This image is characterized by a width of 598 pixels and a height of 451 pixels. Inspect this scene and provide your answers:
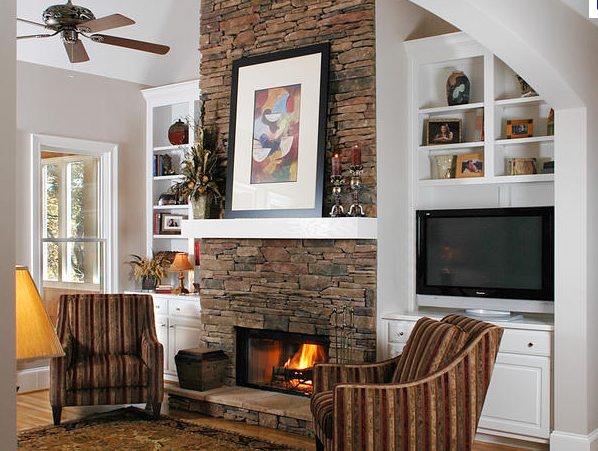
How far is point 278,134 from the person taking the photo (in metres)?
4.99

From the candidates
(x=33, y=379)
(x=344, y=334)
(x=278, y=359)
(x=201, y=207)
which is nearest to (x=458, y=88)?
(x=344, y=334)

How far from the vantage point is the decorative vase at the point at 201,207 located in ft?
17.6

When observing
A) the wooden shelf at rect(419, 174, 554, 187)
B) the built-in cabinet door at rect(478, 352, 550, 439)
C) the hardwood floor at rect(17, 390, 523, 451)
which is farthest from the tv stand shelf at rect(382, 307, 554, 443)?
the wooden shelf at rect(419, 174, 554, 187)

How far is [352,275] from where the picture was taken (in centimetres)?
466

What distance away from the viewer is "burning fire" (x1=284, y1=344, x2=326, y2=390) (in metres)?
5.01

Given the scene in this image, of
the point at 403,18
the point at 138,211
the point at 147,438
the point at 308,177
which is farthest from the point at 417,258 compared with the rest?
the point at 138,211

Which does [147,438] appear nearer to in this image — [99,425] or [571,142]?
[99,425]

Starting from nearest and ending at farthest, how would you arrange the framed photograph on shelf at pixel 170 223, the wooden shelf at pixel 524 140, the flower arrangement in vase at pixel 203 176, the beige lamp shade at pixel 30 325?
the beige lamp shade at pixel 30 325 < the wooden shelf at pixel 524 140 < the flower arrangement in vase at pixel 203 176 < the framed photograph on shelf at pixel 170 223

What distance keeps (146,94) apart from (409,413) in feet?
15.8

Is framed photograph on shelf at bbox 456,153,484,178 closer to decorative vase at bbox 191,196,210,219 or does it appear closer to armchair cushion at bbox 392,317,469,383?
armchair cushion at bbox 392,317,469,383

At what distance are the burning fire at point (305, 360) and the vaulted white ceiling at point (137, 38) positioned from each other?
122 inches

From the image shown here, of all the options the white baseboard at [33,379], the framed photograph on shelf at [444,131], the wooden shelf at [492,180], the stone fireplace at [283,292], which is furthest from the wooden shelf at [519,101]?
the white baseboard at [33,379]

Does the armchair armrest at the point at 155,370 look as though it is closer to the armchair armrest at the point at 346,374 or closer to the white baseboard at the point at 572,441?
the armchair armrest at the point at 346,374

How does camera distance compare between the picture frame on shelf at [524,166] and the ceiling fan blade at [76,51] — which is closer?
the ceiling fan blade at [76,51]
